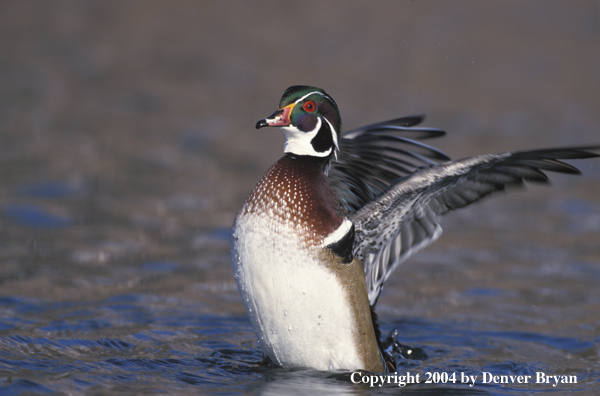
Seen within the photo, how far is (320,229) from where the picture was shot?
4723 millimetres

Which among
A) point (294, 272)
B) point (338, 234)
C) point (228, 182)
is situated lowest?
point (294, 272)

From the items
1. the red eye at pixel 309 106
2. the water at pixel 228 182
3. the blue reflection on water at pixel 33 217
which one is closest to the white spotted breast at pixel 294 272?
the water at pixel 228 182

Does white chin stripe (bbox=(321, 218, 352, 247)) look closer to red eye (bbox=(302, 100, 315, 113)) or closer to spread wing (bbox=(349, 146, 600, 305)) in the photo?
spread wing (bbox=(349, 146, 600, 305))

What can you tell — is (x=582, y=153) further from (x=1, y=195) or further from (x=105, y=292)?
(x=1, y=195)

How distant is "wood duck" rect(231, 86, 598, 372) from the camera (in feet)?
15.3

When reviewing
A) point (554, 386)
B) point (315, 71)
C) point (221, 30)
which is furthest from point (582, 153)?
point (221, 30)

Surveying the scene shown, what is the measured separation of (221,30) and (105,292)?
962 centimetres

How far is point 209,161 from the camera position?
10742 millimetres

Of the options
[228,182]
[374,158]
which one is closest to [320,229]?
[374,158]

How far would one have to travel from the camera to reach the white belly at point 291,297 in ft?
15.2

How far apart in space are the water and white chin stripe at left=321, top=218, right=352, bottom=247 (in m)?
0.82

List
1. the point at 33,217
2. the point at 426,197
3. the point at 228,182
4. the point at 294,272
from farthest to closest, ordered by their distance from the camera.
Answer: the point at 228,182, the point at 33,217, the point at 426,197, the point at 294,272

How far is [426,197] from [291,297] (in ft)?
3.57

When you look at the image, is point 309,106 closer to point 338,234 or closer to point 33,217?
point 338,234
